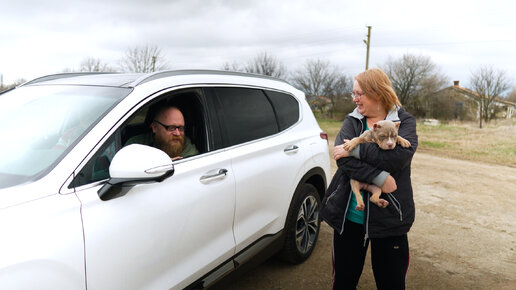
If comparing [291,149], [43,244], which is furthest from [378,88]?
[43,244]

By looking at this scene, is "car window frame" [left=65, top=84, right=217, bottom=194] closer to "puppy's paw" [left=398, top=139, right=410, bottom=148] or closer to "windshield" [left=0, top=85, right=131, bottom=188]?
"windshield" [left=0, top=85, right=131, bottom=188]

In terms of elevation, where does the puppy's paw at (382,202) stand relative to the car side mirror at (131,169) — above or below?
below

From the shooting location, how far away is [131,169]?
5.00ft

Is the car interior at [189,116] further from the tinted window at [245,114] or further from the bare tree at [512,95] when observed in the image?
the bare tree at [512,95]

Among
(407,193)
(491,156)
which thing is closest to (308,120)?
(407,193)

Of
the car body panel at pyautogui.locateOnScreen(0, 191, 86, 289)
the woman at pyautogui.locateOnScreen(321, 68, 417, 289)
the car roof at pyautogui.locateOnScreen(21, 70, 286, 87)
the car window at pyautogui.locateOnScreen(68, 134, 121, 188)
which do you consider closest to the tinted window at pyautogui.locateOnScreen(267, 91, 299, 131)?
the car roof at pyautogui.locateOnScreen(21, 70, 286, 87)

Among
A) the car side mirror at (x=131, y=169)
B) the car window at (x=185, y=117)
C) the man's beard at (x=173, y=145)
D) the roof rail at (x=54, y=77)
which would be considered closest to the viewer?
the car side mirror at (x=131, y=169)

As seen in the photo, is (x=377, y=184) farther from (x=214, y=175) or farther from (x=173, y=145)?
(x=173, y=145)

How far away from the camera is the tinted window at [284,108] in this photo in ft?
10.7

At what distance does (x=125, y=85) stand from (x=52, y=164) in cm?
62

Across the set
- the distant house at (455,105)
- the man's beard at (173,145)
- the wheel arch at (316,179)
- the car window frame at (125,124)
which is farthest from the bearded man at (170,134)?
the distant house at (455,105)

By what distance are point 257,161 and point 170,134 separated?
69cm

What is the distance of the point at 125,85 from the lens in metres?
1.99

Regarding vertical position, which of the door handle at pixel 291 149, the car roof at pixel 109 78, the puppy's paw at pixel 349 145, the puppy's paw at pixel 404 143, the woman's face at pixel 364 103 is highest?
the car roof at pixel 109 78
